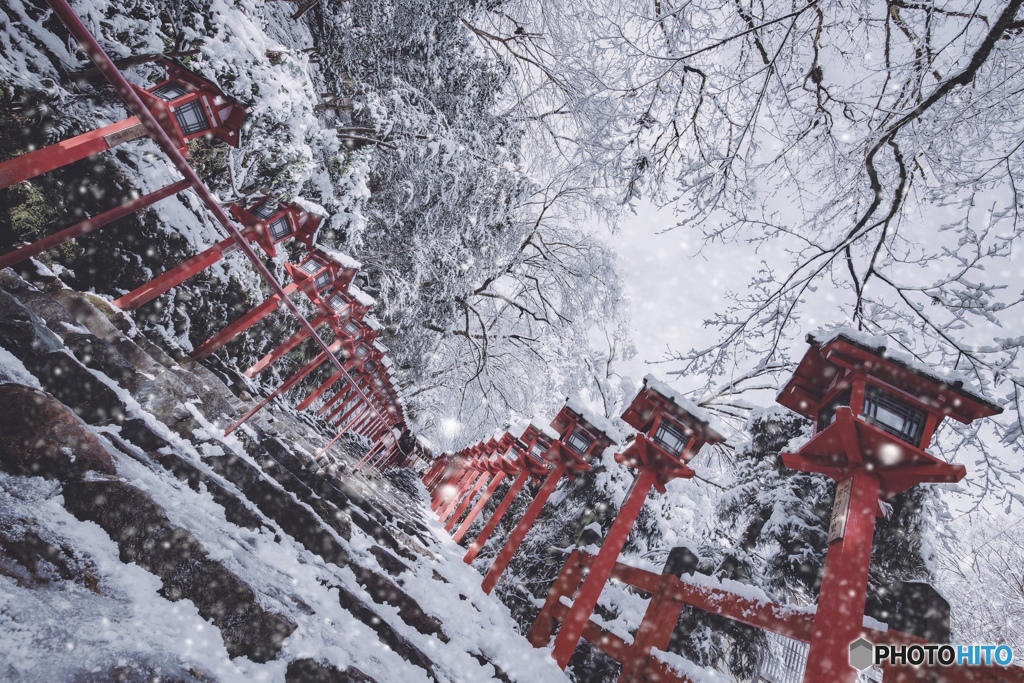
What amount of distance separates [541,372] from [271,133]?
1011cm

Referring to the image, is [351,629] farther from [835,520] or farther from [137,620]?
[835,520]

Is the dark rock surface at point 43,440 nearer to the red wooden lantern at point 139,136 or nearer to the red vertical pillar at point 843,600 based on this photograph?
the red wooden lantern at point 139,136

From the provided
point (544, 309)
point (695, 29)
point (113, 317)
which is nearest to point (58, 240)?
point (113, 317)

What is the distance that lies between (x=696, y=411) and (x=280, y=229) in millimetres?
4911

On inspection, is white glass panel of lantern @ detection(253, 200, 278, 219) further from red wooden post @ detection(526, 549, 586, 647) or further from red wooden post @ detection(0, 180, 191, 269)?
red wooden post @ detection(526, 549, 586, 647)

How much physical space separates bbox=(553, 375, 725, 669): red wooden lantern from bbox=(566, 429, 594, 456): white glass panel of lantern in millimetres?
1322

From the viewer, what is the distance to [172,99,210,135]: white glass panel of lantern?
3.23 meters

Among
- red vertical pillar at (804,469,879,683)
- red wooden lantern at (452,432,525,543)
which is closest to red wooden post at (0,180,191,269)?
red vertical pillar at (804,469,879,683)

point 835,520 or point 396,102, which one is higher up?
point 396,102

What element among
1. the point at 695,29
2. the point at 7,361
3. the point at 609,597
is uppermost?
the point at 695,29

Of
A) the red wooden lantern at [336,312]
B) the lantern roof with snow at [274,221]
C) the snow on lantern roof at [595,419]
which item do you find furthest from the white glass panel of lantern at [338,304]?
the snow on lantern roof at [595,419]

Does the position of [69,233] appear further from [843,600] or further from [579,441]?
[579,441]

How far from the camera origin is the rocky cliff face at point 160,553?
3.61 feet

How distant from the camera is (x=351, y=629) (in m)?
1.94
